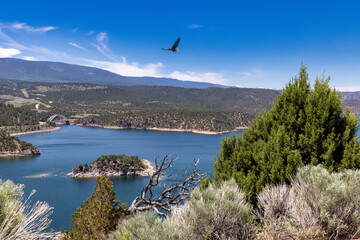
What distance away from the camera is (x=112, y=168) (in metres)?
60.6

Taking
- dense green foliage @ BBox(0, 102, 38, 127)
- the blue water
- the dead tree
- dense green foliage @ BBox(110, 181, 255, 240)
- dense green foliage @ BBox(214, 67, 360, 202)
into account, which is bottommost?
the blue water

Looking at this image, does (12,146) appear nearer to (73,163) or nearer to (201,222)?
(73,163)

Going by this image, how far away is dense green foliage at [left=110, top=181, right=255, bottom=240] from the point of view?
5.45m

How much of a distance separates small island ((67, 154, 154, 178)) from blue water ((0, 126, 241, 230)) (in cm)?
228

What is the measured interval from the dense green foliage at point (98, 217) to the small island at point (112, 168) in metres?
48.7

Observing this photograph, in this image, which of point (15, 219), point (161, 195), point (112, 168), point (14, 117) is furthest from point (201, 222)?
point (14, 117)

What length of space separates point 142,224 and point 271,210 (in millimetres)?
3532

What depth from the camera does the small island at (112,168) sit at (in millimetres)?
58688

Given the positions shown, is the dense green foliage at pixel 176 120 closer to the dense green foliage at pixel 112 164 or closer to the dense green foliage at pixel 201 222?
the dense green foliage at pixel 112 164

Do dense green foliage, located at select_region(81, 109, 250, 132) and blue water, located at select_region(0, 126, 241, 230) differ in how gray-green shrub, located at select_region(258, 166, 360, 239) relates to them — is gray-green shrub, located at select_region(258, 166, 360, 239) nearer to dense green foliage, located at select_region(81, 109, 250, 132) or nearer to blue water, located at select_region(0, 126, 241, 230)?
blue water, located at select_region(0, 126, 241, 230)

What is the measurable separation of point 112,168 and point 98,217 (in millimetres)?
52802

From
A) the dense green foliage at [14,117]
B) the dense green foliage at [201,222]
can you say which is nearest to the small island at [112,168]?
the dense green foliage at [201,222]

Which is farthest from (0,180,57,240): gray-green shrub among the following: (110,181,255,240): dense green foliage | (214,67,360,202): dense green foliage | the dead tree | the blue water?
the blue water

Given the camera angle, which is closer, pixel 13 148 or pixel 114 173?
pixel 114 173
